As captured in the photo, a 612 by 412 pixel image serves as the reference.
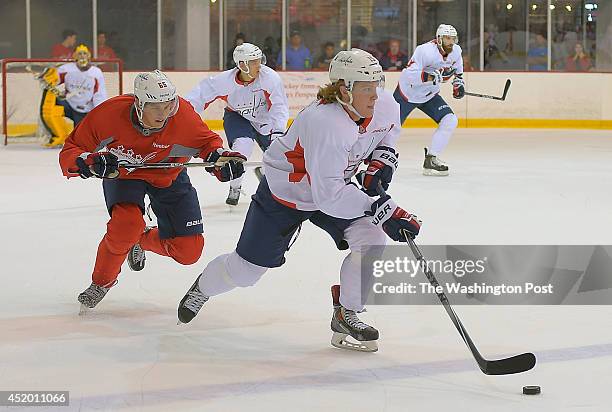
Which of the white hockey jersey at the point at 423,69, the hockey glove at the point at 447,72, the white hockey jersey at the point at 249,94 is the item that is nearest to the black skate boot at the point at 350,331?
the white hockey jersey at the point at 249,94

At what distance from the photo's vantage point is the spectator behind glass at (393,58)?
13713 mm

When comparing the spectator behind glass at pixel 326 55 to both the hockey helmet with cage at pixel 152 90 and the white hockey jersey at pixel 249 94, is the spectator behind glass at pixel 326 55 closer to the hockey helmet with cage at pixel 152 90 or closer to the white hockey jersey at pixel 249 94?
the white hockey jersey at pixel 249 94

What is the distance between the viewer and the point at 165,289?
4.51 meters

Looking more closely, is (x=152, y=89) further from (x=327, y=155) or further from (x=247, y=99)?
(x=247, y=99)

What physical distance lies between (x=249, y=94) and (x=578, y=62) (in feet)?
26.6

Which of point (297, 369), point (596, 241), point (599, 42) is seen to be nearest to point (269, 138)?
point (596, 241)

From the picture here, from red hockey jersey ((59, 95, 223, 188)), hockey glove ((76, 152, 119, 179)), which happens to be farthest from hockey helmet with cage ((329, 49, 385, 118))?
hockey glove ((76, 152, 119, 179))

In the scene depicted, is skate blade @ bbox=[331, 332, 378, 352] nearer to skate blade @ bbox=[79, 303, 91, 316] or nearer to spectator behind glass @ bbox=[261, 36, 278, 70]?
skate blade @ bbox=[79, 303, 91, 316]

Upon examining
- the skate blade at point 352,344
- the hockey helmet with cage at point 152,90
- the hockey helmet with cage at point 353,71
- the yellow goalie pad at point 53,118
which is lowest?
the skate blade at point 352,344

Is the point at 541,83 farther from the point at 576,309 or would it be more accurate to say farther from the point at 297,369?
the point at 297,369

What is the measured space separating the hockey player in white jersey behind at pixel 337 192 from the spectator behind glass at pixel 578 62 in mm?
10785

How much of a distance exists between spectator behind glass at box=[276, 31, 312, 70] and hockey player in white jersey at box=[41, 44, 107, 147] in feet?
10.0

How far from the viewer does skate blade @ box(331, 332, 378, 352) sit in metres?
3.54

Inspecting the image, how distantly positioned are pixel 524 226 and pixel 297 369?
2946mm
